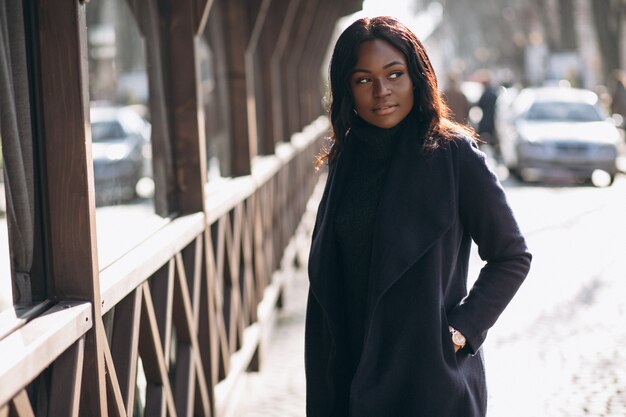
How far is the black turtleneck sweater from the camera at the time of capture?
9.78 feet

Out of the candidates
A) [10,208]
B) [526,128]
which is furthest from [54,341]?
[526,128]

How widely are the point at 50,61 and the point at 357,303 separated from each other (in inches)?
42.2

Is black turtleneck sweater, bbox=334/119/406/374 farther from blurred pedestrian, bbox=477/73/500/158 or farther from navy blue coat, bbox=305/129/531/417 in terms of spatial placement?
blurred pedestrian, bbox=477/73/500/158

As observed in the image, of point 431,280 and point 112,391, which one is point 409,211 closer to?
point 431,280

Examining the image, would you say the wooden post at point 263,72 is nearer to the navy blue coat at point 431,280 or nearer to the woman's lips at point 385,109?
the woman's lips at point 385,109

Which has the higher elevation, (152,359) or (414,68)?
(414,68)

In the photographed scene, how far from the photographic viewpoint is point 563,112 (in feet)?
63.2

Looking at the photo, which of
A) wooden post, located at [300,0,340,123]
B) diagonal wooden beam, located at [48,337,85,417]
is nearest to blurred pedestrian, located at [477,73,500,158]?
wooden post, located at [300,0,340,123]

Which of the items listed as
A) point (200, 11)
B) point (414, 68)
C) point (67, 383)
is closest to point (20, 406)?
point (67, 383)

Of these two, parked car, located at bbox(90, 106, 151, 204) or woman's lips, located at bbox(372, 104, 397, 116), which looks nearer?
woman's lips, located at bbox(372, 104, 397, 116)

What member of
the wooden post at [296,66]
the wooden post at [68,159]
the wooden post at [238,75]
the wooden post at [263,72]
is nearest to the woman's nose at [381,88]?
the wooden post at [68,159]

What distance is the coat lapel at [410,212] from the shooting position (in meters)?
2.81

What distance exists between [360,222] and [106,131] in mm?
2483

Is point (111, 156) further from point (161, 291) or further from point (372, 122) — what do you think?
point (372, 122)
